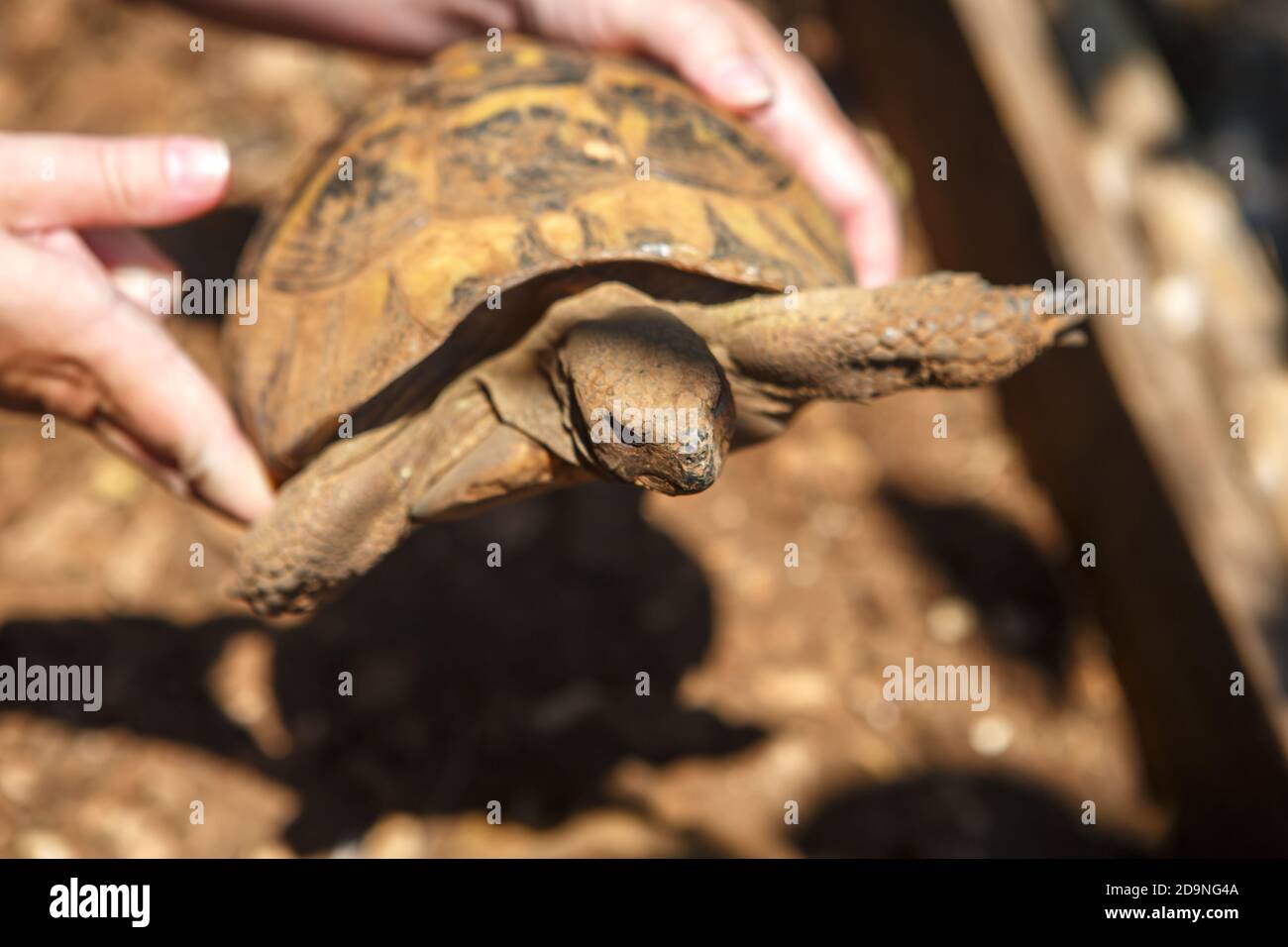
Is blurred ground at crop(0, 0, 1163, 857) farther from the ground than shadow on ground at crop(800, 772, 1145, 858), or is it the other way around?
blurred ground at crop(0, 0, 1163, 857)

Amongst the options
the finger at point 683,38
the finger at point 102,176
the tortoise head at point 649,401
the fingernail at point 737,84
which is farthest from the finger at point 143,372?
the fingernail at point 737,84

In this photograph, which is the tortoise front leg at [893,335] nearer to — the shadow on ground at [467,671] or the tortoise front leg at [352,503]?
the tortoise front leg at [352,503]

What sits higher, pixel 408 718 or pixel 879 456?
pixel 879 456

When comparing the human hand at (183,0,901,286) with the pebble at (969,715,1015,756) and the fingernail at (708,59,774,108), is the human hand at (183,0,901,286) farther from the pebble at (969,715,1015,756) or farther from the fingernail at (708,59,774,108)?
the pebble at (969,715,1015,756)

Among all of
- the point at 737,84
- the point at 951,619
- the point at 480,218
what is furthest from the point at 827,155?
the point at 951,619

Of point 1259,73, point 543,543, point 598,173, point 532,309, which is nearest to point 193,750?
point 543,543

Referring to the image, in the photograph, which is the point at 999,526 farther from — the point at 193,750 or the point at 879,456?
the point at 193,750

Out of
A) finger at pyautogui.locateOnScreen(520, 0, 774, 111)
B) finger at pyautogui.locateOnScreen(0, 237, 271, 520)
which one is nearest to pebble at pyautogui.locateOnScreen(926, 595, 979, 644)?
finger at pyautogui.locateOnScreen(520, 0, 774, 111)
